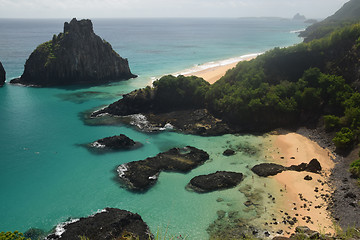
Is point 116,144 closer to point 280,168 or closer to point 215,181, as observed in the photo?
point 215,181

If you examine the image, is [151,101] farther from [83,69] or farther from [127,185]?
[83,69]

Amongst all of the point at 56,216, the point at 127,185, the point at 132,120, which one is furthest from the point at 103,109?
the point at 56,216

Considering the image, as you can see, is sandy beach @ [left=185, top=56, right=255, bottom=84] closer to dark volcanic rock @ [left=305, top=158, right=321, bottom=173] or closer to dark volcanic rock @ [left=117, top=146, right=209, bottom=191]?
dark volcanic rock @ [left=117, top=146, right=209, bottom=191]

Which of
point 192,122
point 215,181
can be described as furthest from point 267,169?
point 192,122

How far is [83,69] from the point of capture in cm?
11181

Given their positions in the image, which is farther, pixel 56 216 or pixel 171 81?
pixel 171 81

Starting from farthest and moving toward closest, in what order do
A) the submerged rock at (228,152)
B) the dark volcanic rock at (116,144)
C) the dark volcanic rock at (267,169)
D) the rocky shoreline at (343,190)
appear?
the dark volcanic rock at (116,144) < the submerged rock at (228,152) < the dark volcanic rock at (267,169) < the rocky shoreline at (343,190)

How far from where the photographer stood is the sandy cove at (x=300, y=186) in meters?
36.5

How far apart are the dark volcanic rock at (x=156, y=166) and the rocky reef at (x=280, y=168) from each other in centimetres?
998

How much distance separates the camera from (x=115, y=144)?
5831cm

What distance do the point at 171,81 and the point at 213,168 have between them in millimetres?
33045

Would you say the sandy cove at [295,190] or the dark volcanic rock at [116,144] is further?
the dark volcanic rock at [116,144]

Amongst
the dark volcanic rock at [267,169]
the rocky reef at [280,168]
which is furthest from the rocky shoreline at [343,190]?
the dark volcanic rock at [267,169]

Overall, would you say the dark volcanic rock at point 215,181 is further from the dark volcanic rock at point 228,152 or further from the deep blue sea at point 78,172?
the dark volcanic rock at point 228,152
